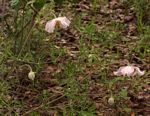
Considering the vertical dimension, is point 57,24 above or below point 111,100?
above

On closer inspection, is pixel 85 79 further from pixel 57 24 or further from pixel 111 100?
pixel 57 24

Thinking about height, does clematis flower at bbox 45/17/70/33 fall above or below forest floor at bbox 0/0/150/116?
above

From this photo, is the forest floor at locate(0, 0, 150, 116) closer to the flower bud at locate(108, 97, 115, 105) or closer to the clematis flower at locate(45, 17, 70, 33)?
the flower bud at locate(108, 97, 115, 105)

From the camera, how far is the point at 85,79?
9.71 ft

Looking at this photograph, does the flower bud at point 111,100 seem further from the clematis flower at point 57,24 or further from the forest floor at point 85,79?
the clematis flower at point 57,24

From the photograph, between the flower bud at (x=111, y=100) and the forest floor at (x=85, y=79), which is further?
the forest floor at (x=85, y=79)

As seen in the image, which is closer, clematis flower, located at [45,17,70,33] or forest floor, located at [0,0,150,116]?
clematis flower, located at [45,17,70,33]

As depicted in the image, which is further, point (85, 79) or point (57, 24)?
point (85, 79)

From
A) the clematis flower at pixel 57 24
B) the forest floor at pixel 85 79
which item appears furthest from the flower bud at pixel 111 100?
the clematis flower at pixel 57 24

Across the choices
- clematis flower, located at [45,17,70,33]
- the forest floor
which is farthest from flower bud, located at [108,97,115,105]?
clematis flower, located at [45,17,70,33]

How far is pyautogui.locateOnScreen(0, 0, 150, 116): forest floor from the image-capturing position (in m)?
2.73

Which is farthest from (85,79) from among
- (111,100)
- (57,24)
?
(57,24)

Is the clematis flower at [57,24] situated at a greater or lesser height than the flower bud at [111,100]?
greater

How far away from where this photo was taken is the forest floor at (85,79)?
2730mm
